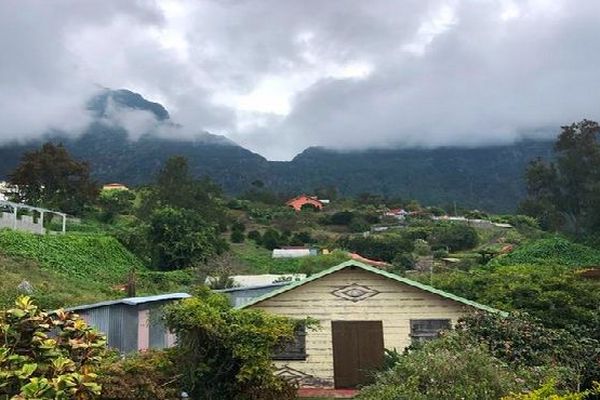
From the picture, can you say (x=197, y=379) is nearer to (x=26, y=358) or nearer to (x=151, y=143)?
(x=26, y=358)

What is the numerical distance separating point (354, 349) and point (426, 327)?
6.80 feet

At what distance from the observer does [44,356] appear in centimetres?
906

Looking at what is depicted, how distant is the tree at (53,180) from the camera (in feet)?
175

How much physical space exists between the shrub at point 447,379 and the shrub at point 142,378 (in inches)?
154

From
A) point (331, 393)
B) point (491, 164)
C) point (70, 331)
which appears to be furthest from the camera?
point (491, 164)

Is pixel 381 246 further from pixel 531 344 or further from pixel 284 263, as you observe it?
pixel 531 344

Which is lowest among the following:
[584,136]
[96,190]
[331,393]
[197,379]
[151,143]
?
[331,393]

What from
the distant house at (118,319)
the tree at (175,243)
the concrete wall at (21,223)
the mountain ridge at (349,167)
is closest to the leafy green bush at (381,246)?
the tree at (175,243)

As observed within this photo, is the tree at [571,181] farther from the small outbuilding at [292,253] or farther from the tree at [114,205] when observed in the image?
the tree at [114,205]

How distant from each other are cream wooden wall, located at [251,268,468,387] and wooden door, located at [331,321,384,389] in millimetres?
141

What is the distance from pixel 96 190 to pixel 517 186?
11596cm

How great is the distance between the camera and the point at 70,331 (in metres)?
9.72

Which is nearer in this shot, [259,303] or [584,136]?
[259,303]

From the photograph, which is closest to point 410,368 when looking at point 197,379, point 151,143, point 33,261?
point 197,379
